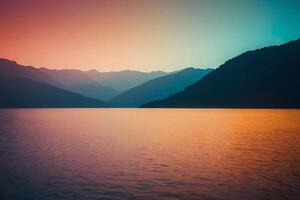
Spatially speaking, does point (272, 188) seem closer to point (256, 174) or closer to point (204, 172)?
point (256, 174)

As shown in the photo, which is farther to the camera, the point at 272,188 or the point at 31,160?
the point at 31,160

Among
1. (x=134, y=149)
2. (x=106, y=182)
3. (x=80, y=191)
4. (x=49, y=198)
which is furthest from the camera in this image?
(x=134, y=149)

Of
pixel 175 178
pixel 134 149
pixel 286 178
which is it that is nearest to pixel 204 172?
pixel 175 178

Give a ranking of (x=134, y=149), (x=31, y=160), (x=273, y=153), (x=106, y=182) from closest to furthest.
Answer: (x=106, y=182)
(x=31, y=160)
(x=273, y=153)
(x=134, y=149)

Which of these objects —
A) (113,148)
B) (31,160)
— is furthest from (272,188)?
(113,148)

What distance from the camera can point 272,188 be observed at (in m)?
31.8

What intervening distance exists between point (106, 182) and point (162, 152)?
24477mm

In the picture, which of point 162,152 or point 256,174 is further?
point 162,152

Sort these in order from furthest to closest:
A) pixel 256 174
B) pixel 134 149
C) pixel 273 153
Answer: pixel 134 149
pixel 273 153
pixel 256 174

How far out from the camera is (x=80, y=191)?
101ft

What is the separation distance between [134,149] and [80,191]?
106ft

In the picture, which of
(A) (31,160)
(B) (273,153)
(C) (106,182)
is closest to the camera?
(C) (106,182)

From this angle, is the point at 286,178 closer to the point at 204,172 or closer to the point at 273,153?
the point at 204,172

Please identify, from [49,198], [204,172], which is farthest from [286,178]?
[49,198]
